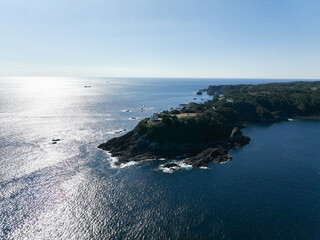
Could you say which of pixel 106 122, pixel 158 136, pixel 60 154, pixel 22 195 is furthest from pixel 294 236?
pixel 106 122

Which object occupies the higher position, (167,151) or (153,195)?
(167,151)

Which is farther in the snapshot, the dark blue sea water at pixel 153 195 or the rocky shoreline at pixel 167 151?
the rocky shoreline at pixel 167 151

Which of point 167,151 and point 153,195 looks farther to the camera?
point 167,151

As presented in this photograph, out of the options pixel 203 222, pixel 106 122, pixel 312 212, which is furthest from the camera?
pixel 106 122

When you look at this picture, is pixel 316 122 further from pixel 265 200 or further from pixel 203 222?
pixel 203 222

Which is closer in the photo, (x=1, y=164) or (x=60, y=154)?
(x=1, y=164)

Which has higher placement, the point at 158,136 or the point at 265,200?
the point at 158,136

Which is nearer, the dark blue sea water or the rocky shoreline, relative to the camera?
the dark blue sea water

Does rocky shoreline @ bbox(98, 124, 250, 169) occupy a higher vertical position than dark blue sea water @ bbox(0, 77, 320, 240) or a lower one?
higher

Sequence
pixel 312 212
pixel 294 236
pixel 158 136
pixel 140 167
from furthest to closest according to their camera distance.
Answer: pixel 158 136 < pixel 140 167 < pixel 312 212 < pixel 294 236

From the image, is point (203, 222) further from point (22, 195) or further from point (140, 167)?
point (22, 195)

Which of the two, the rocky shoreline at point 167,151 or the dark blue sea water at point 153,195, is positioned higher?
the rocky shoreline at point 167,151
